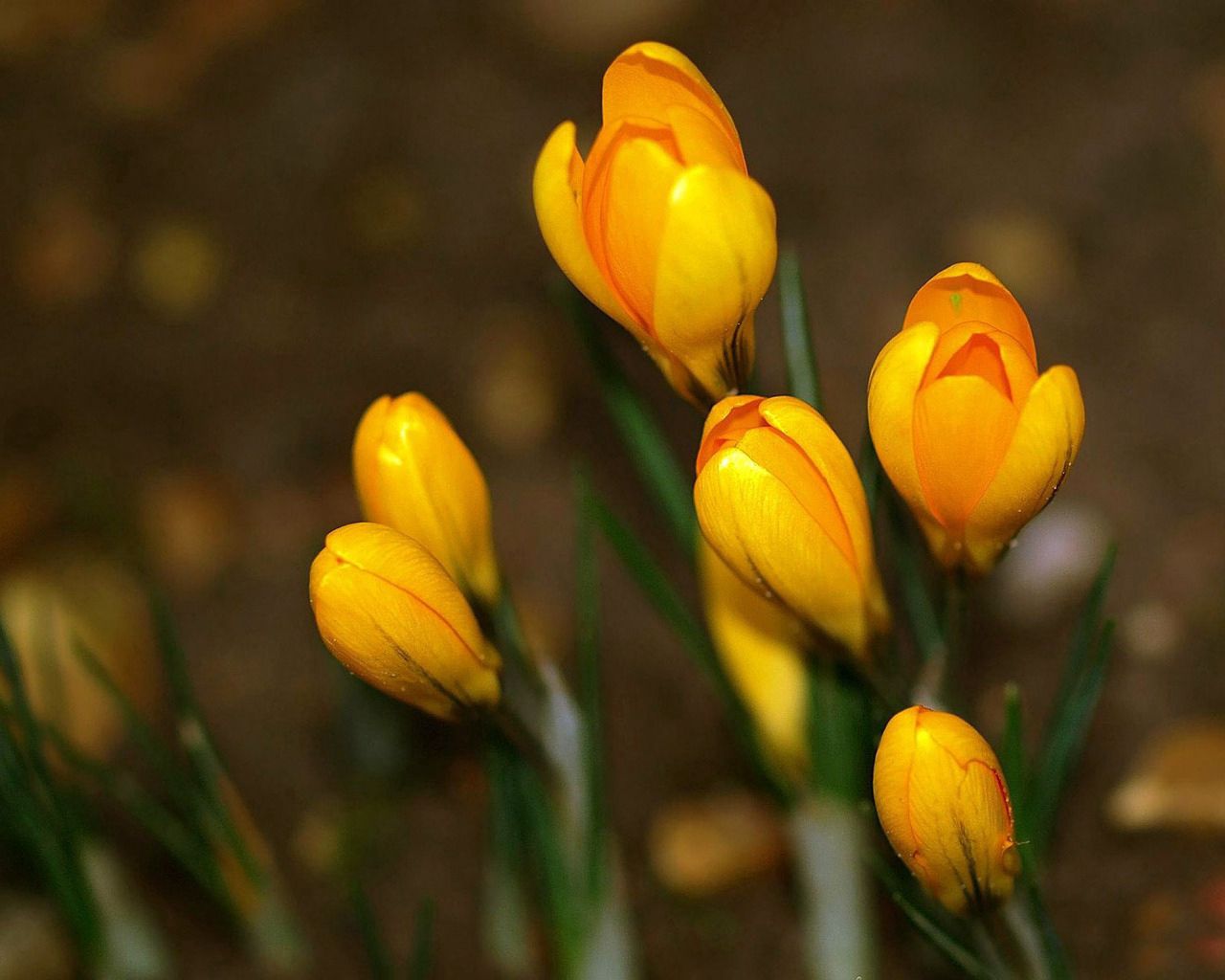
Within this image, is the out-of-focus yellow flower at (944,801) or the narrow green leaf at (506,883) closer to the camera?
the out-of-focus yellow flower at (944,801)

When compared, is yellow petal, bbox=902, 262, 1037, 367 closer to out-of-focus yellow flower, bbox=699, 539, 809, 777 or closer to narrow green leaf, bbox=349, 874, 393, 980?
out-of-focus yellow flower, bbox=699, 539, 809, 777

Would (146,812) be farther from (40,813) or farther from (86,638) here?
(86,638)

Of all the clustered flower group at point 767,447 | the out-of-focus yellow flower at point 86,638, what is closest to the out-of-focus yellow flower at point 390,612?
the clustered flower group at point 767,447

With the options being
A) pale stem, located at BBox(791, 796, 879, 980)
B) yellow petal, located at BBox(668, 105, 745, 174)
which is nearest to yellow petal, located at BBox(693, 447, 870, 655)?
yellow petal, located at BBox(668, 105, 745, 174)

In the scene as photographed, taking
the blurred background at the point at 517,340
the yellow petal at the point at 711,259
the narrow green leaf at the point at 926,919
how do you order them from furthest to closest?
the blurred background at the point at 517,340, the narrow green leaf at the point at 926,919, the yellow petal at the point at 711,259

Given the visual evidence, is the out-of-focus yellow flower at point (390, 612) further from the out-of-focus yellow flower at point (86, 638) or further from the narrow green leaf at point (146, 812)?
the out-of-focus yellow flower at point (86, 638)
